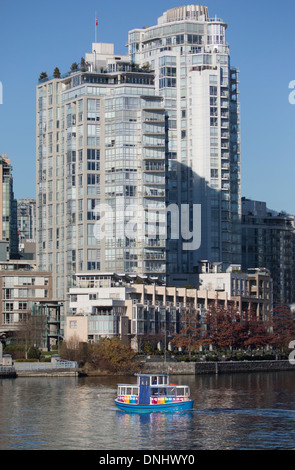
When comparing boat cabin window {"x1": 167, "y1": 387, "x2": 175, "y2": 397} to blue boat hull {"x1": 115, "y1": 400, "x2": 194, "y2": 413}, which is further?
boat cabin window {"x1": 167, "y1": 387, "x2": 175, "y2": 397}

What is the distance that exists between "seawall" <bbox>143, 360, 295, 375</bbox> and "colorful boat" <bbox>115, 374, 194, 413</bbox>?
172ft

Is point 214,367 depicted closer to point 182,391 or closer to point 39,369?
point 39,369

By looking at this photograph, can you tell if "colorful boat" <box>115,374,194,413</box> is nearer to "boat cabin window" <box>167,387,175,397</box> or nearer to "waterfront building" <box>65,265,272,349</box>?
"boat cabin window" <box>167,387,175,397</box>

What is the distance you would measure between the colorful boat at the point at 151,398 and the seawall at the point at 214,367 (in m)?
52.5

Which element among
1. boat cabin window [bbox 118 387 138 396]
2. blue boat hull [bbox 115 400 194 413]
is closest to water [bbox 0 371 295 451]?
blue boat hull [bbox 115 400 194 413]

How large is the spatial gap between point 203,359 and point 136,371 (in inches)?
784

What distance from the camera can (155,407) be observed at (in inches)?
3957

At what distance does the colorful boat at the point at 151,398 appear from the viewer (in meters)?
101

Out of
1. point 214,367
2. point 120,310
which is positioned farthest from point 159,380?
point 120,310

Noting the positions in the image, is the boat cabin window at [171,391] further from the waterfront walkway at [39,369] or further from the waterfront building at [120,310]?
the waterfront building at [120,310]

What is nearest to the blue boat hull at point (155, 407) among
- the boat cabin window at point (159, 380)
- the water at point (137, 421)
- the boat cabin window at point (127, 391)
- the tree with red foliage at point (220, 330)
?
the water at point (137, 421)

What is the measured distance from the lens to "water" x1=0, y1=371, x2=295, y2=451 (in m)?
81.7
